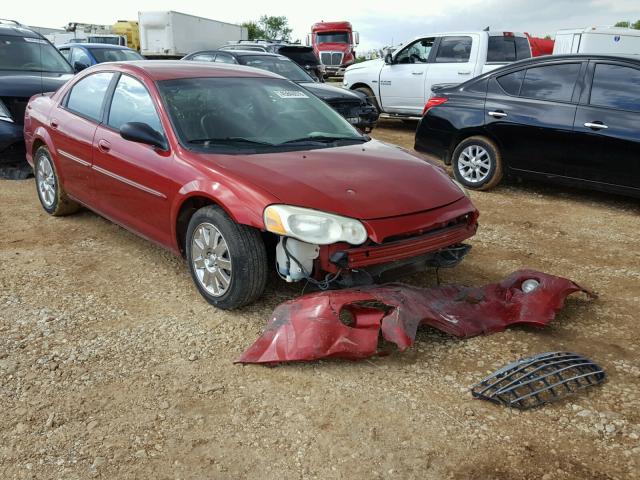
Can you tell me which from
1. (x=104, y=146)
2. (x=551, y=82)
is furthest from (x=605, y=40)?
(x=104, y=146)

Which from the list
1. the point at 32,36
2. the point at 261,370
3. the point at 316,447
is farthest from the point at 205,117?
the point at 32,36

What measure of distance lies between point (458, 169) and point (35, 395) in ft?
18.4

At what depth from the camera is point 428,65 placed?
11078 millimetres

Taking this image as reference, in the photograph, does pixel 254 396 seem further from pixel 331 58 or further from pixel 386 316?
pixel 331 58

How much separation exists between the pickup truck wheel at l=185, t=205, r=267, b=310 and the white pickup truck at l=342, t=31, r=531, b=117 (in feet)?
26.7

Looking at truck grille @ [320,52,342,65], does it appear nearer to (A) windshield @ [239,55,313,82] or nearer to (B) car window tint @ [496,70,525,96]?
(A) windshield @ [239,55,313,82]

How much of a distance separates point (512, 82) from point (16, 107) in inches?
233

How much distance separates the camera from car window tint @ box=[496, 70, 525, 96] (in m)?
6.79

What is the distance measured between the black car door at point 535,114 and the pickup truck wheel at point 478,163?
4.9 inches

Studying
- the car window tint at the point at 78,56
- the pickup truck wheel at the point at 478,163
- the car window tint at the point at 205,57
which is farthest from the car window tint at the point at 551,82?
the car window tint at the point at 78,56

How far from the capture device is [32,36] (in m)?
8.73

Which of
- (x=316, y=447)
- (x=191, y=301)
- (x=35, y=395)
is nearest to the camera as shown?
(x=316, y=447)

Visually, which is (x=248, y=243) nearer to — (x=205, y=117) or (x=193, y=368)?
(x=193, y=368)

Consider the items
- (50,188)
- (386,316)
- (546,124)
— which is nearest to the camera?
(386,316)
